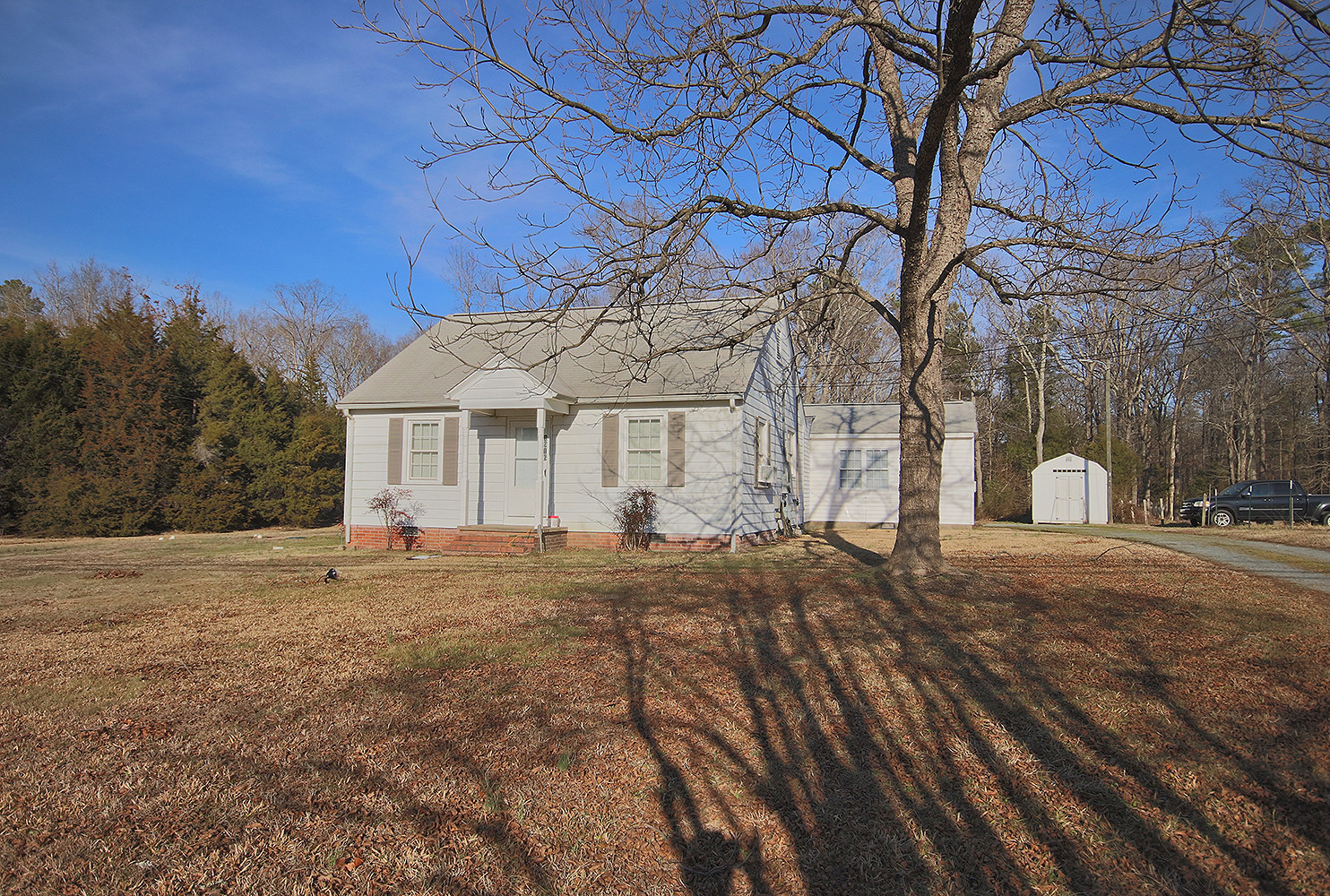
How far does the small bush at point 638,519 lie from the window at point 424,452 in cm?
439

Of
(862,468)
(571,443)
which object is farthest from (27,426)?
(862,468)

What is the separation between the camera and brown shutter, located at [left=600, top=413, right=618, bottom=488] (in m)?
14.7

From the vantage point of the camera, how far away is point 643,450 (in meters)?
14.6

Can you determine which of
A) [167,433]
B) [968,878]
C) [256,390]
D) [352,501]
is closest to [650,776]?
[968,878]

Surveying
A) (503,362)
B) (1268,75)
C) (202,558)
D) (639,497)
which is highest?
(1268,75)

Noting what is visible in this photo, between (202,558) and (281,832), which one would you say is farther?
(202,558)

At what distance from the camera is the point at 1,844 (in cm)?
285

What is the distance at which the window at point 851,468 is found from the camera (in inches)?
854

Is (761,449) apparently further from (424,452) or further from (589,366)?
(424,452)

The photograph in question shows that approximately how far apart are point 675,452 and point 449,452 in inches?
196

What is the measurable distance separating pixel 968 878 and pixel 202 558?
14365 mm

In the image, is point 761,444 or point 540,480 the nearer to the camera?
point 540,480

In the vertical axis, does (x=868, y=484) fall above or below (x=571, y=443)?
below

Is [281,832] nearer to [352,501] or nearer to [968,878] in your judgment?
[968,878]
